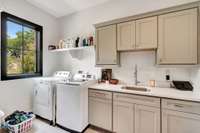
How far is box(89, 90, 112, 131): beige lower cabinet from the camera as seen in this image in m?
2.05

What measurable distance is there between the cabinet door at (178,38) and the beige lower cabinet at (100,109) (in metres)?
1.17

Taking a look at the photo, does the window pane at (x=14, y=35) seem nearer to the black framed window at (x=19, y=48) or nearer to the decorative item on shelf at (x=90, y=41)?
the black framed window at (x=19, y=48)

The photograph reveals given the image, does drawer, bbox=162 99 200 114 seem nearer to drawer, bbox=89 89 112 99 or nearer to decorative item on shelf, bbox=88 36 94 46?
drawer, bbox=89 89 112 99

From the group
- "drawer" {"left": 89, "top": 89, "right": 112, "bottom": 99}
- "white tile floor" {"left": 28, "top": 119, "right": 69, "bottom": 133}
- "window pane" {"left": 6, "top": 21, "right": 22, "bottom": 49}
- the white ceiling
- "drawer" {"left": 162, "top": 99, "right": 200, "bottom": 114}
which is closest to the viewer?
"drawer" {"left": 162, "top": 99, "right": 200, "bottom": 114}

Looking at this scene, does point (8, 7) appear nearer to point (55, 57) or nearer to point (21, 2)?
point (21, 2)

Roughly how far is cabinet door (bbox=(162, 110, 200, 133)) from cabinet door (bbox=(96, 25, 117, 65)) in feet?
4.12

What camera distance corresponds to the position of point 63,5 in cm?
283

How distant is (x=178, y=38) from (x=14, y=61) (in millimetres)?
3278

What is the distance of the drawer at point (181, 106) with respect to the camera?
1.43 metres

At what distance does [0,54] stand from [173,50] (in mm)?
3160

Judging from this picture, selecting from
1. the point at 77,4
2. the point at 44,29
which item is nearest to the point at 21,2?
the point at 44,29

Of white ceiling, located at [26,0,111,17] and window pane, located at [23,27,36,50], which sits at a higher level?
white ceiling, located at [26,0,111,17]

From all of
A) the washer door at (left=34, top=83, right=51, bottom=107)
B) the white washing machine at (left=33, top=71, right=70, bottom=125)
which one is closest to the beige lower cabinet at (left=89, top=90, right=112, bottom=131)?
the white washing machine at (left=33, top=71, right=70, bottom=125)

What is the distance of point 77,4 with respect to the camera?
2.79 metres
